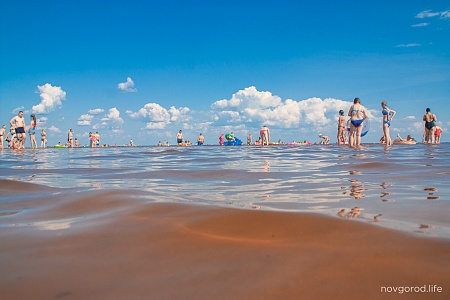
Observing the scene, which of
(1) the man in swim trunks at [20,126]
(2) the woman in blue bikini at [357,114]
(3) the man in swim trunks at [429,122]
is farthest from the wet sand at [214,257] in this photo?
(1) the man in swim trunks at [20,126]

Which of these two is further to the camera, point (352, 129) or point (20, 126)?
point (20, 126)

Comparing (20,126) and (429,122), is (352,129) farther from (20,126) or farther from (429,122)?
(20,126)

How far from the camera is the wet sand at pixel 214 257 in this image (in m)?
1.12

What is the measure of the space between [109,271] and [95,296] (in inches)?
7.5

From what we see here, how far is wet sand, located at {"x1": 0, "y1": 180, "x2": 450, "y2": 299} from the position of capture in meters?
1.12

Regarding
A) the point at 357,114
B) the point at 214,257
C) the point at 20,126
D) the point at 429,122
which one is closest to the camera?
the point at 214,257

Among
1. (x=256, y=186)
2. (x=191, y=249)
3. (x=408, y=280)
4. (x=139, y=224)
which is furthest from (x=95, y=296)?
(x=256, y=186)

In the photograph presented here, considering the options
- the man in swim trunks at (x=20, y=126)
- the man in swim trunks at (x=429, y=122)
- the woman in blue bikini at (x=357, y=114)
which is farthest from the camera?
the man in swim trunks at (x=20, y=126)

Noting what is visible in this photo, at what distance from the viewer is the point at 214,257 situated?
1.41m

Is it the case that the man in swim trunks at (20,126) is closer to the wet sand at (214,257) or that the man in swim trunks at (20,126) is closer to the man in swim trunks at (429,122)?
the wet sand at (214,257)

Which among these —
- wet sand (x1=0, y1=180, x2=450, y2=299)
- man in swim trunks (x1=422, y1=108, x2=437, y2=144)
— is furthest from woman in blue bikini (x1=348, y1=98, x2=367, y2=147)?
wet sand (x1=0, y1=180, x2=450, y2=299)

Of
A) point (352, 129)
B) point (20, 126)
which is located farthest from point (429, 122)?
point (20, 126)

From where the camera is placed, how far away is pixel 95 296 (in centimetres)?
109

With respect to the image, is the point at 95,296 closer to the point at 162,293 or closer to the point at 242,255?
the point at 162,293
